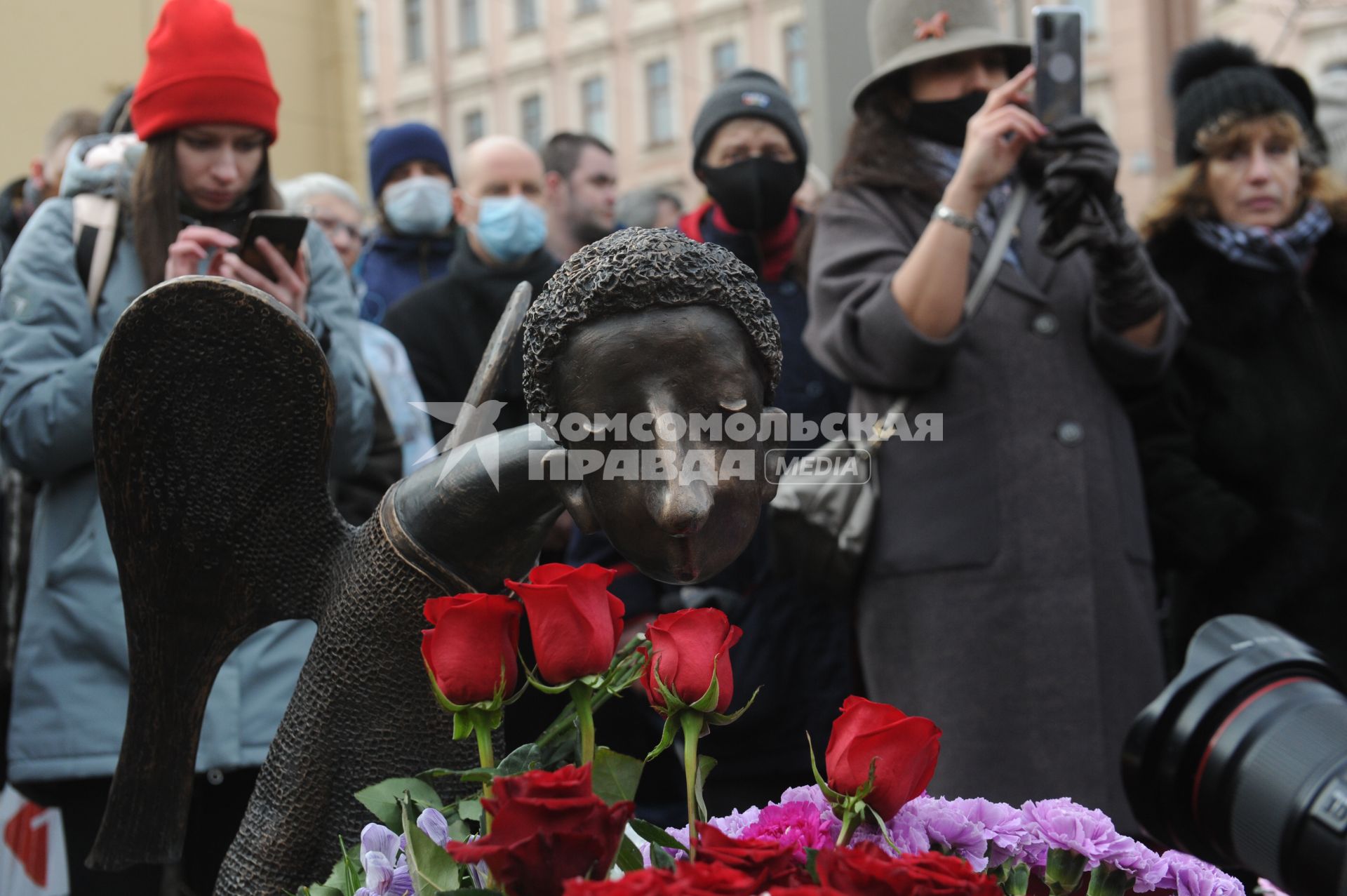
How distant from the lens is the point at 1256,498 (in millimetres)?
3424

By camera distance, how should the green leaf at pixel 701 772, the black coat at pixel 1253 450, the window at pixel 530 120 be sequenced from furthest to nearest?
the window at pixel 530 120 → the black coat at pixel 1253 450 → the green leaf at pixel 701 772

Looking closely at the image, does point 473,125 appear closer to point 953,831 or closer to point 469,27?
point 469,27

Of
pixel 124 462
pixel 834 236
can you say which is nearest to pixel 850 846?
pixel 124 462

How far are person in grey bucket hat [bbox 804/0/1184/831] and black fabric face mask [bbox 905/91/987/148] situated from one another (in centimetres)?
8

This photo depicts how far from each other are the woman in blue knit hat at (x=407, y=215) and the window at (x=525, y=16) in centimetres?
2815

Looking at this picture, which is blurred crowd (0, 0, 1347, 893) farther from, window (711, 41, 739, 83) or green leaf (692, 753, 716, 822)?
window (711, 41, 739, 83)

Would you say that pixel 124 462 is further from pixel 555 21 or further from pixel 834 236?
pixel 555 21

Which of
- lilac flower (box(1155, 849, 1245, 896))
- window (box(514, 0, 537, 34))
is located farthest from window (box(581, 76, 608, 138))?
lilac flower (box(1155, 849, 1245, 896))

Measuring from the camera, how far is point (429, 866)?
1.05 m

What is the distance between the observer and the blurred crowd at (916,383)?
2.46m

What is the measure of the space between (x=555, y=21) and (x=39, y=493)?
2990 cm

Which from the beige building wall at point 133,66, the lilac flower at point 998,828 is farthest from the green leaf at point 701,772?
the beige building wall at point 133,66

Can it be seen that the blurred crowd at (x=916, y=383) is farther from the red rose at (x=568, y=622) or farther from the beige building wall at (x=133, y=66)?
the beige building wall at (x=133, y=66)

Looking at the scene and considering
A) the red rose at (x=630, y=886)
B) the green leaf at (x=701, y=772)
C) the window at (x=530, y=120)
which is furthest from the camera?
the window at (x=530, y=120)
